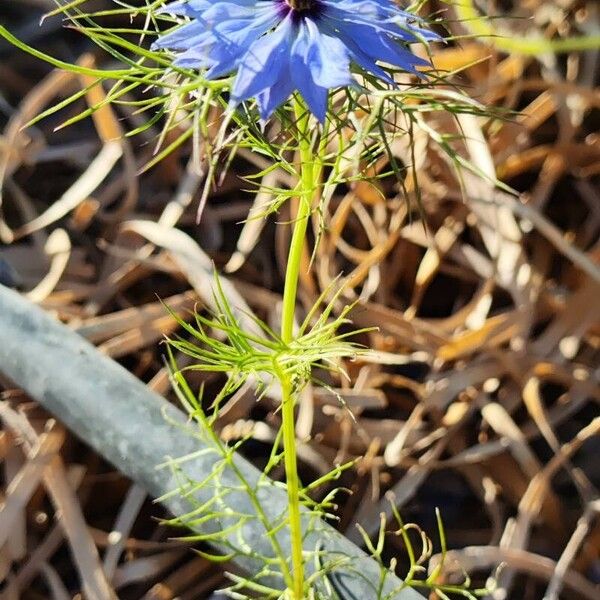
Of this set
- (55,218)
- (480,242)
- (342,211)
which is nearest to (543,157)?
(480,242)

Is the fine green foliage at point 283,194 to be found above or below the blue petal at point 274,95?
below

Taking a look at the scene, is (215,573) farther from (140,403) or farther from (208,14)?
(208,14)

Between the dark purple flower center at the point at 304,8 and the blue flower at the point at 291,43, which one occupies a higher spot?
the dark purple flower center at the point at 304,8

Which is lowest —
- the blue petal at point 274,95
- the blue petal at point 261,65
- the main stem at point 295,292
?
the main stem at point 295,292

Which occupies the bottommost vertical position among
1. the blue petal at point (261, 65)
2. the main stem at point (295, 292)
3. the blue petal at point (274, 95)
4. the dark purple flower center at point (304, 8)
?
the main stem at point (295, 292)

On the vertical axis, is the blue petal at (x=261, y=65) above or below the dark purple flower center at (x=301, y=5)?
below

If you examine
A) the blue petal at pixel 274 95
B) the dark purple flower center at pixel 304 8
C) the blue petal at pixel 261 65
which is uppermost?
the dark purple flower center at pixel 304 8

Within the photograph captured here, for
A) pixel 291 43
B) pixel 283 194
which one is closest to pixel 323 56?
pixel 291 43

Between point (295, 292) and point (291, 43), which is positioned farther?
point (295, 292)

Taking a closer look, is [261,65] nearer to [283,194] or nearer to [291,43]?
[291,43]
